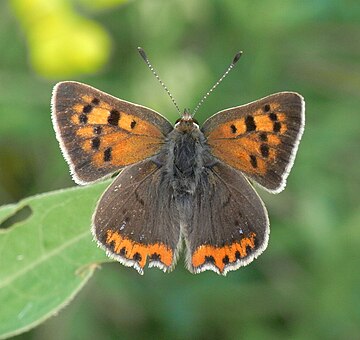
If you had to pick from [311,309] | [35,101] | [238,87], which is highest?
[35,101]

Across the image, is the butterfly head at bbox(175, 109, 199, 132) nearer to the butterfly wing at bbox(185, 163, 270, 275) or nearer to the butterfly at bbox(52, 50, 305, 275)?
the butterfly at bbox(52, 50, 305, 275)

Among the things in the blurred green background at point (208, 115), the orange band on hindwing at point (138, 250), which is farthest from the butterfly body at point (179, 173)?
the blurred green background at point (208, 115)

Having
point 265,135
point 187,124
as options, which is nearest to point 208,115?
point 187,124

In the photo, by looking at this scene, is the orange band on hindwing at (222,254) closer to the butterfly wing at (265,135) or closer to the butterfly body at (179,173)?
the butterfly body at (179,173)

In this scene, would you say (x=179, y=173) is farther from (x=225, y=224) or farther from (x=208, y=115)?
(x=208, y=115)

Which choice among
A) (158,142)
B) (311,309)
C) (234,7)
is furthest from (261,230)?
(234,7)

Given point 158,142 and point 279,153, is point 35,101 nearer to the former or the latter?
point 158,142
